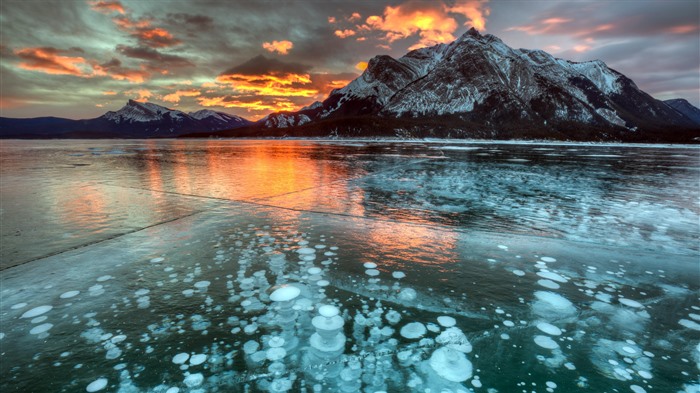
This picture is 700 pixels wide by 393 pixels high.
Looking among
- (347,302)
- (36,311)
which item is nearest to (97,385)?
(36,311)

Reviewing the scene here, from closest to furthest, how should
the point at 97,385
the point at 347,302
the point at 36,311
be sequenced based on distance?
1. the point at 97,385
2. the point at 36,311
3. the point at 347,302

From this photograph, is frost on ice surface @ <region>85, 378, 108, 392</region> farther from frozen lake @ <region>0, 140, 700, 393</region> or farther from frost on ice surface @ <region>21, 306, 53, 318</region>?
frost on ice surface @ <region>21, 306, 53, 318</region>

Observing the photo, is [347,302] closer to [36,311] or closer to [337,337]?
[337,337]

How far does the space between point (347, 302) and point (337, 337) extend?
0.82m

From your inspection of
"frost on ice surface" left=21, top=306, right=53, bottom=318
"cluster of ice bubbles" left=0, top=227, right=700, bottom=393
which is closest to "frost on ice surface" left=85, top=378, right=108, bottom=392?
"cluster of ice bubbles" left=0, top=227, right=700, bottom=393

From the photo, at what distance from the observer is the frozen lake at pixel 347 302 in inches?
128

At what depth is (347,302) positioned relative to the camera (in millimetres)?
4641

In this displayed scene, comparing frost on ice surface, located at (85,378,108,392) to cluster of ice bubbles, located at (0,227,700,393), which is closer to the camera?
frost on ice surface, located at (85,378,108,392)

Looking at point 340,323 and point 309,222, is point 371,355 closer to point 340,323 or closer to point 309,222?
point 340,323

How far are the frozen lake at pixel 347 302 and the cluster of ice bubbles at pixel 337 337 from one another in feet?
0.07

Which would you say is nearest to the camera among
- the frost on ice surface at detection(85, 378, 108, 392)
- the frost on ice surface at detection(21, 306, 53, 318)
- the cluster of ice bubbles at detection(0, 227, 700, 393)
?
the frost on ice surface at detection(85, 378, 108, 392)

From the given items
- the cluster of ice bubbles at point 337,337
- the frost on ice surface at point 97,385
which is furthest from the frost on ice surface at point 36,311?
the frost on ice surface at point 97,385

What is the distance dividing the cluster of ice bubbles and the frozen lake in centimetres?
2

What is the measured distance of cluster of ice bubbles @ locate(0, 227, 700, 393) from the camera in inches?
124
